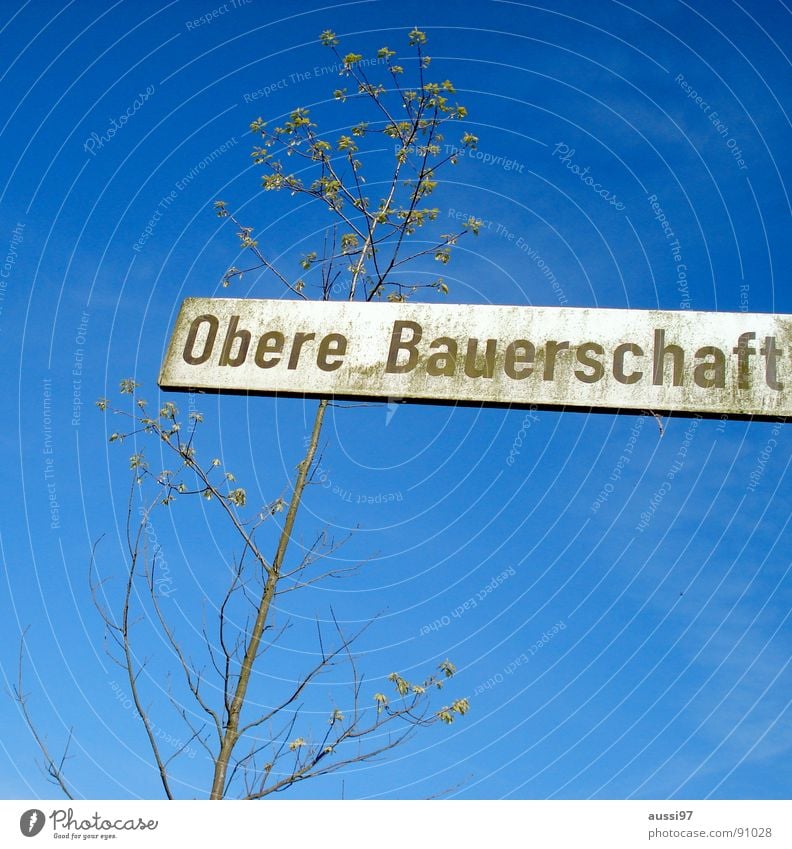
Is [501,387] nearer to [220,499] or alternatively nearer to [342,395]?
[342,395]

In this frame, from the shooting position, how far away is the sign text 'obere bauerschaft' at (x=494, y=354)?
7.14 ft

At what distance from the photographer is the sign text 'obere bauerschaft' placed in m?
2.18
